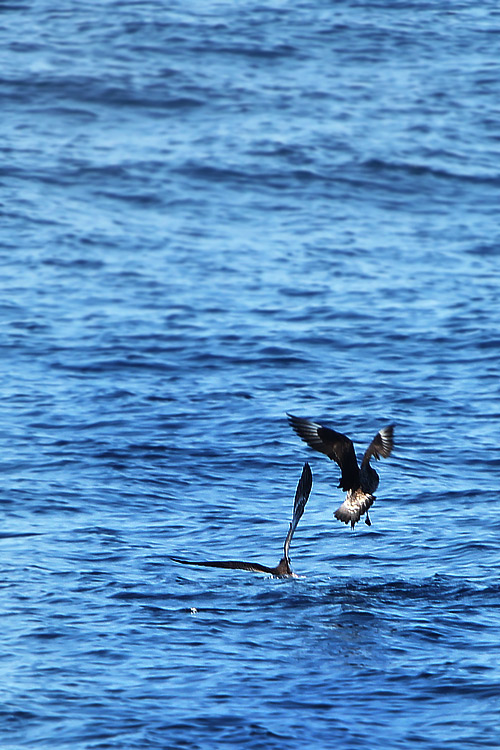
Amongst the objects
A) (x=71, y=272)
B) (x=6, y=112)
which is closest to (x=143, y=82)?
(x=6, y=112)

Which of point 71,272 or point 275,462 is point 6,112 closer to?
point 71,272

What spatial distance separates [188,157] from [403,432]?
10615 mm

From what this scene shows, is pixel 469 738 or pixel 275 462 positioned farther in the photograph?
pixel 275 462

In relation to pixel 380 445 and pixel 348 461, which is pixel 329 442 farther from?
pixel 380 445

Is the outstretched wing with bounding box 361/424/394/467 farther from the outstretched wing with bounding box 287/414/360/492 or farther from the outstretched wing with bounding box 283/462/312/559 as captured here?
the outstretched wing with bounding box 283/462/312/559

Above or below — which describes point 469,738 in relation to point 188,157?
below

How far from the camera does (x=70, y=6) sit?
26.5 metres

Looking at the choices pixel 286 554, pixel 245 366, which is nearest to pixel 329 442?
pixel 286 554

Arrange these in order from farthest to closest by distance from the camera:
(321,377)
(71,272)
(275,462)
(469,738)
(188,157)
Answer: (188,157) → (71,272) → (321,377) → (275,462) → (469,738)

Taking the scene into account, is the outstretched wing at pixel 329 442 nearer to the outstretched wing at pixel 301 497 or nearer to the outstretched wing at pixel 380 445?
the outstretched wing at pixel 380 445

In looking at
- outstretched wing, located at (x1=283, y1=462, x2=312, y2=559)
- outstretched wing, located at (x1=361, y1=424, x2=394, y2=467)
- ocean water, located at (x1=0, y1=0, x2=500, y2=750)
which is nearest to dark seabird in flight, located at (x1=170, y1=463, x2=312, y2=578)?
outstretched wing, located at (x1=283, y1=462, x2=312, y2=559)

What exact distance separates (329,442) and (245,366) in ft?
19.0

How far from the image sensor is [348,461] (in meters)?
8.62

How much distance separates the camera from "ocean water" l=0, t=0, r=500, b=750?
7.34 m
